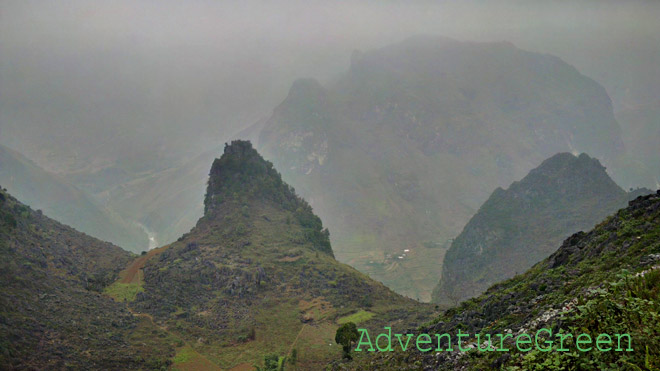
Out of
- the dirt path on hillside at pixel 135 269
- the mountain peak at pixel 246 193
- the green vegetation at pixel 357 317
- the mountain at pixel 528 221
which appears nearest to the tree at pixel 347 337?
the green vegetation at pixel 357 317

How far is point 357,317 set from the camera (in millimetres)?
53000

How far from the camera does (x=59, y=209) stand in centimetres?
19650

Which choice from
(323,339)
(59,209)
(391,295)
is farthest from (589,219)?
(59,209)

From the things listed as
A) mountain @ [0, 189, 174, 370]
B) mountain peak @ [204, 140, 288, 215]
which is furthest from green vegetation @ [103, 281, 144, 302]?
mountain peak @ [204, 140, 288, 215]

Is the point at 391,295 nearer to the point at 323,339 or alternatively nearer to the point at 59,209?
the point at 323,339

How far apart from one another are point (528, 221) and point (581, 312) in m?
97.7

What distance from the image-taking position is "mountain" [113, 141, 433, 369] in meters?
45.9

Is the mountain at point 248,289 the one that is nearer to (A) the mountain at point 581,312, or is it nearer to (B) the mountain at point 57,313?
(B) the mountain at point 57,313

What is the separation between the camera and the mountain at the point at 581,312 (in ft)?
34.6

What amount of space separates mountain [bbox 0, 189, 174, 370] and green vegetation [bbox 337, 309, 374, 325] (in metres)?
20.8

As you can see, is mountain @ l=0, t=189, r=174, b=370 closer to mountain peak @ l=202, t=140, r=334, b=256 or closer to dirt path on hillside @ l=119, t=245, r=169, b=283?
dirt path on hillside @ l=119, t=245, r=169, b=283

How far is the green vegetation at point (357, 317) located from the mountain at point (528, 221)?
41.8m

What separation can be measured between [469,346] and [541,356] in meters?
6.72

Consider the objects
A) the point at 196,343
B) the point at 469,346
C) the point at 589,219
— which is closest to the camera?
the point at 469,346
